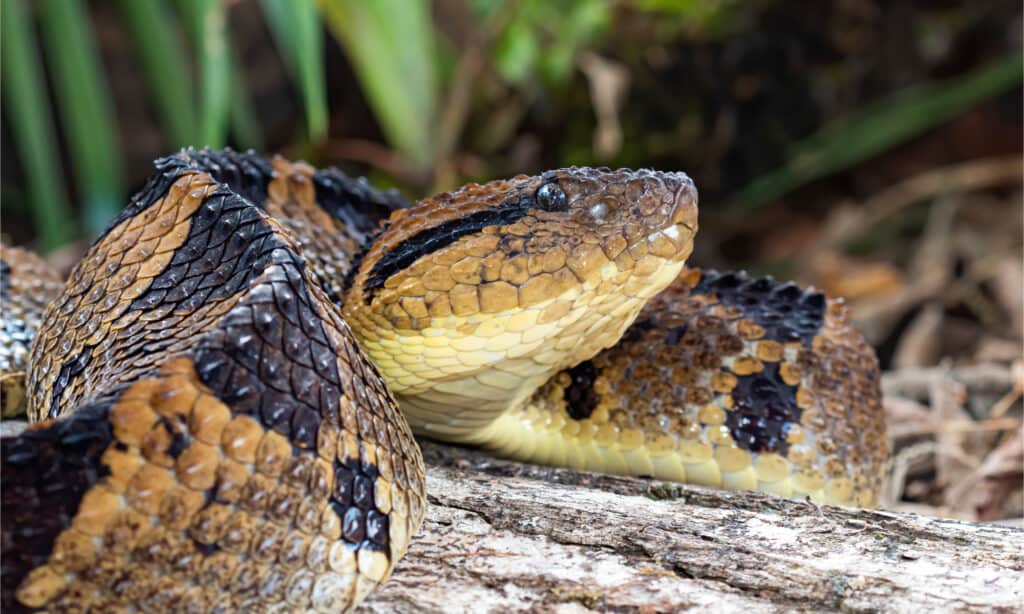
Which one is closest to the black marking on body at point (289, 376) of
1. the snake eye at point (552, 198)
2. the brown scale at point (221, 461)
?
the brown scale at point (221, 461)

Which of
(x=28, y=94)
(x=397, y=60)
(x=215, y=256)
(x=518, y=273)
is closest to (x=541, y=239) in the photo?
(x=518, y=273)

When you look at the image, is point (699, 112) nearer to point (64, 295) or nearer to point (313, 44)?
point (313, 44)

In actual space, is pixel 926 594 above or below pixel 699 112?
below

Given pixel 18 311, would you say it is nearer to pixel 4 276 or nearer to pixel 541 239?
pixel 4 276

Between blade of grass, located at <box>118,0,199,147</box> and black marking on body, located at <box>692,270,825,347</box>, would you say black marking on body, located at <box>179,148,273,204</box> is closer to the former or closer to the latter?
black marking on body, located at <box>692,270,825,347</box>

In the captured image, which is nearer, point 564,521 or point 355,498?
point 355,498

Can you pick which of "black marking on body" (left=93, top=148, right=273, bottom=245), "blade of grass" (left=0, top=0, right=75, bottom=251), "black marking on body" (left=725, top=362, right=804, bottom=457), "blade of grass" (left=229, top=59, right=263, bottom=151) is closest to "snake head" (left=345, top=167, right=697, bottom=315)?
"black marking on body" (left=93, top=148, right=273, bottom=245)

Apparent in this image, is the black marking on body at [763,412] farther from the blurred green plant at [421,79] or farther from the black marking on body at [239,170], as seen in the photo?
the blurred green plant at [421,79]

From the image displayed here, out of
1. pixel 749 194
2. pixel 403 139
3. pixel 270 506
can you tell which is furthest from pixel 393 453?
pixel 749 194
